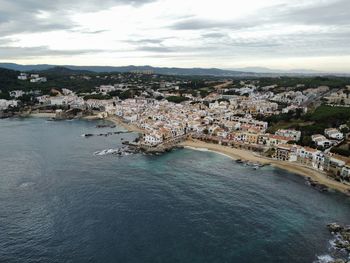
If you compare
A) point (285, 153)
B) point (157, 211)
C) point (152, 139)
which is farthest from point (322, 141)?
point (157, 211)

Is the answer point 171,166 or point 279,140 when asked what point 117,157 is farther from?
point 279,140

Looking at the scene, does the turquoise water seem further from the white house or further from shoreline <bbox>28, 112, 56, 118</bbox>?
shoreline <bbox>28, 112, 56, 118</bbox>

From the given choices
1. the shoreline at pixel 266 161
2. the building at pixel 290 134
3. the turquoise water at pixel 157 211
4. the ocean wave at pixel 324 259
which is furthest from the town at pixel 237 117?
the ocean wave at pixel 324 259

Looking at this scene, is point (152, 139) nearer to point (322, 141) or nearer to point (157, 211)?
point (157, 211)

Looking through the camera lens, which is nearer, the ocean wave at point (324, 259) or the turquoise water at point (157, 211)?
the ocean wave at point (324, 259)

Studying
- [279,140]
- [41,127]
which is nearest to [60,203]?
[279,140]

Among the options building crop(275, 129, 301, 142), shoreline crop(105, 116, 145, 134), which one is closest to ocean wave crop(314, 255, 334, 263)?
building crop(275, 129, 301, 142)

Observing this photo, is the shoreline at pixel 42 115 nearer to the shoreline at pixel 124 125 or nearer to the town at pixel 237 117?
the town at pixel 237 117
